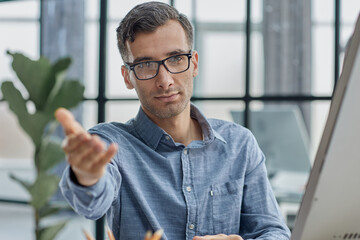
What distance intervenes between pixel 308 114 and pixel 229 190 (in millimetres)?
6331

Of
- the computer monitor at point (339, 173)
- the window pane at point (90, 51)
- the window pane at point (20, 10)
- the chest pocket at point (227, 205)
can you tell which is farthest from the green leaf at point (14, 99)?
the window pane at point (20, 10)

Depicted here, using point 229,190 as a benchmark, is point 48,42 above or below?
above

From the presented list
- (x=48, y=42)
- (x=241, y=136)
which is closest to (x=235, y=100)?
(x=241, y=136)

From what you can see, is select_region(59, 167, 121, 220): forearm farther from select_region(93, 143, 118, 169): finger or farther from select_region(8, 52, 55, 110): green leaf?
select_region(8, 52, 55, 110): green leaf

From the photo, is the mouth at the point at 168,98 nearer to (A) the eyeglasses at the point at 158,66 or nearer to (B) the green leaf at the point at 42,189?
(A) the eyeglasses at the point at 158,66

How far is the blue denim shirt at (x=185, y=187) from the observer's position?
1148 mm

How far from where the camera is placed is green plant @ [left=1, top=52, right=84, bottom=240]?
7.12 ft

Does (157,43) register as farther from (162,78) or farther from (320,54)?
(320,54)

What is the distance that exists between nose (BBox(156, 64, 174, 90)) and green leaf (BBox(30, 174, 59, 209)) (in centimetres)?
130

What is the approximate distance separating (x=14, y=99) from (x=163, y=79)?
1301 millimetres

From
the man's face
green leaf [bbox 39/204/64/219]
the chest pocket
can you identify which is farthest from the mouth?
green leaf [bbox 39/204/64/219]

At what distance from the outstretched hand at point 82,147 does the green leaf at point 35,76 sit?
1664 mm

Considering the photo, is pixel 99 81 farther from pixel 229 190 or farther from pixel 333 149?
pixel 333 149

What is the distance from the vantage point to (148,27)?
1.14 m
